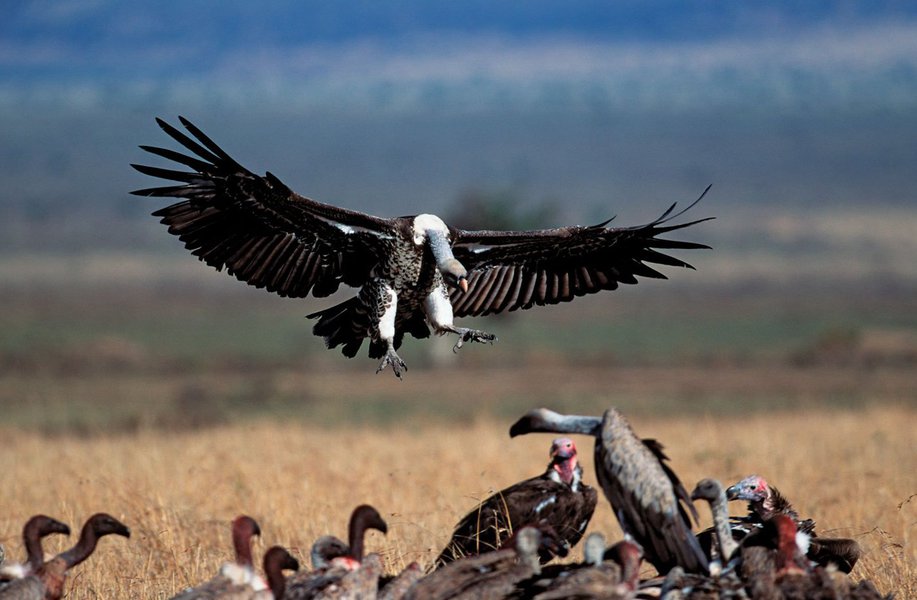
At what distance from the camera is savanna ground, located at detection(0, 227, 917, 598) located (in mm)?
9320

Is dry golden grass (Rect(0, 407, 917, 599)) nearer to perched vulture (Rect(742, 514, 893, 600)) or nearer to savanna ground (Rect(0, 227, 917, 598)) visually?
savanna ground (Rect(0, 227, 917, 598))

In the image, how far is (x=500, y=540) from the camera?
306 inches

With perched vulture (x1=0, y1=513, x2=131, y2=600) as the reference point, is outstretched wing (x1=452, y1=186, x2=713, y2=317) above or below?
above

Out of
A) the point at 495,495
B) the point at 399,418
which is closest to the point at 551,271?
the point at 495,495

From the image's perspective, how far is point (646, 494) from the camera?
630cm

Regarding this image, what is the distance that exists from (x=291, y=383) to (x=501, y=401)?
5.85 metres

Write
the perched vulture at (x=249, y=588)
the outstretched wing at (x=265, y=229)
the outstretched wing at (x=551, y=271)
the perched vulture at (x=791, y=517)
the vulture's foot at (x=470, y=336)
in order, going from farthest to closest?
1. the outstretched wing at (x=551, y=271)
2. the vulture's foot at (x=470, y=336)
3. the outstretched wing at (x=265, y=229)
4. the perched vulture at (x=791, y=517)
5. the perched vulture at (x=249, y=588)

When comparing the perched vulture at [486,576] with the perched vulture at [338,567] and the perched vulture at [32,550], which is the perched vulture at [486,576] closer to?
the perched vulture at [338,567]

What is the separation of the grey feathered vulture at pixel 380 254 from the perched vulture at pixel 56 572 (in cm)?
301

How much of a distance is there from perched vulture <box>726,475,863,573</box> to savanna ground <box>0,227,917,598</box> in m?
0.47

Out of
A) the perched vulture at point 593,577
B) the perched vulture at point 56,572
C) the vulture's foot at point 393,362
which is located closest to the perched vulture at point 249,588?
the perched vulture at point 56,572

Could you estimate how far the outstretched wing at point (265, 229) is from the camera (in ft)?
30.1

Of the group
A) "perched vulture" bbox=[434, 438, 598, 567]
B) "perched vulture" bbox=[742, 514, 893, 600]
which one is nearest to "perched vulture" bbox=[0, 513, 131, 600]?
"perched vulture" bbox=[434, 438, 598, 567]

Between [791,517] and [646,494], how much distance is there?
1.23 metres
